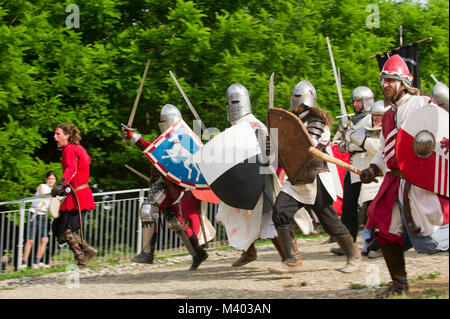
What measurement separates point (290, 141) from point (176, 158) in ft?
4.88

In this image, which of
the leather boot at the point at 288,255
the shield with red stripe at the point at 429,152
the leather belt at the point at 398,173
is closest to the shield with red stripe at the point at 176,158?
the leather boot at the point at 288,255

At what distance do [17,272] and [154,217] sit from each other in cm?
174

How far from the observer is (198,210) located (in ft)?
23.9

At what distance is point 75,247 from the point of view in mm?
7285

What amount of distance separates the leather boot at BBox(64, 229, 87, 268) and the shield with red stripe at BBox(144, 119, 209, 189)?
1.21 m

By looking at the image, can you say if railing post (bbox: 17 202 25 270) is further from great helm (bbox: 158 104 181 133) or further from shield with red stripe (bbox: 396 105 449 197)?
shield with red stripe (bbox: 396 105 449 197)

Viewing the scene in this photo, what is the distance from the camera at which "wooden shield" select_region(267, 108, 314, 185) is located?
5668mm

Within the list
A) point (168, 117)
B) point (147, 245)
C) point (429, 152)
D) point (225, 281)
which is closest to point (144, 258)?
point (147, 245)

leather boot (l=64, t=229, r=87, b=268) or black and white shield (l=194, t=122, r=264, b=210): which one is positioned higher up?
black and white shield (l=194, t=122, r=264, b=210)

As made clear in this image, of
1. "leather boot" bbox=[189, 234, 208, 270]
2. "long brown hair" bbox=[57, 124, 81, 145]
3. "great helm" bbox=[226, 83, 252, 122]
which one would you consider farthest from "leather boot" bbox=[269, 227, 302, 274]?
"long brown hair" bbox=[57, 124, 81, 145]

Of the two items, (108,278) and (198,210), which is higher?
(198,210)
